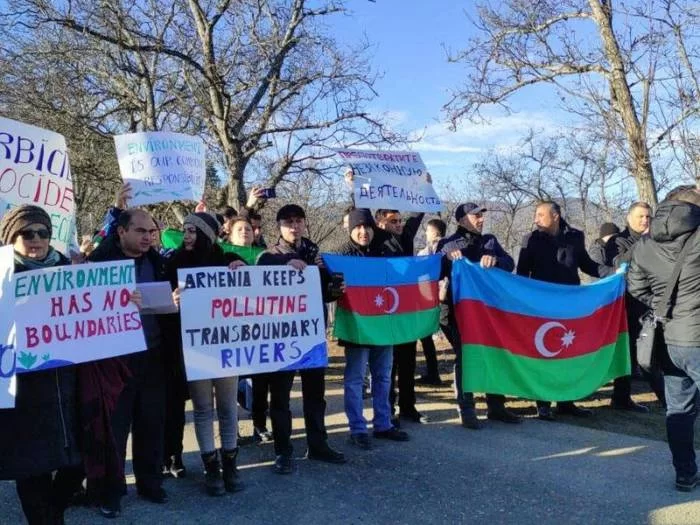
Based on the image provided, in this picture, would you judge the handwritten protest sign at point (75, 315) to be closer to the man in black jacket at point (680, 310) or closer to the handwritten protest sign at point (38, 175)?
the handwritten protest sign at point (38, 175)

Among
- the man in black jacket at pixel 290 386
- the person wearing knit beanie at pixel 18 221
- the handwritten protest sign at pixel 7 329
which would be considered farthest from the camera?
the man in black jacket at pixel 290 386

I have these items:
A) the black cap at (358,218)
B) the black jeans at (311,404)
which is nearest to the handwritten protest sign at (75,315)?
the black jeans at (311,404)

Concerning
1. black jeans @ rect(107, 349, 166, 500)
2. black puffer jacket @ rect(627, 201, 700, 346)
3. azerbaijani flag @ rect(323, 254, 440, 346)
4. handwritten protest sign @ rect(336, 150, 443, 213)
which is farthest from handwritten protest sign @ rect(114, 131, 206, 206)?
black puffer jacket @ rect(627, 201, 700, 346)

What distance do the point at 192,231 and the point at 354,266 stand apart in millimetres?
1680

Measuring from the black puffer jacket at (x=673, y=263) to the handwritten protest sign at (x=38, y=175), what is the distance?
4382 millimetres

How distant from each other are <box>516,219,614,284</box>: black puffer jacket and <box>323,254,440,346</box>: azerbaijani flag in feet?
3.70

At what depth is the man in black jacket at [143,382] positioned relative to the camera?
4.33 m

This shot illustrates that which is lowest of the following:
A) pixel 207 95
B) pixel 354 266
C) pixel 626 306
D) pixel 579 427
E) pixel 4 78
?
pixel 579 427

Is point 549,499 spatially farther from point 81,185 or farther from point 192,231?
point 81,185

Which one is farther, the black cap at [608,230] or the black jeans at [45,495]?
the black cap at [608,230]

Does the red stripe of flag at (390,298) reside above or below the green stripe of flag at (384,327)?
above

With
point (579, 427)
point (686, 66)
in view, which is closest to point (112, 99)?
point (686, 66)

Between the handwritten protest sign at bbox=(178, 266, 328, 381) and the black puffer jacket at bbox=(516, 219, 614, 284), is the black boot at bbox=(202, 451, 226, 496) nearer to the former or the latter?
the handwritten protest sign at bbox=(178, 266, 328, 381)

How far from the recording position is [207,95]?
12734 mm
